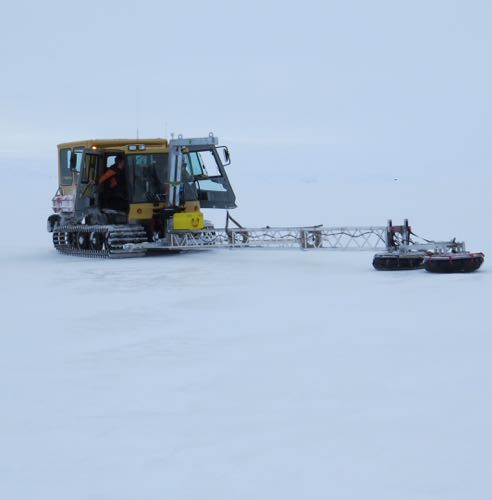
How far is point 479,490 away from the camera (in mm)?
3539

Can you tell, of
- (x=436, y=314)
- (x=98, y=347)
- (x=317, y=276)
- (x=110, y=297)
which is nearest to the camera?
(x=98, y=347)

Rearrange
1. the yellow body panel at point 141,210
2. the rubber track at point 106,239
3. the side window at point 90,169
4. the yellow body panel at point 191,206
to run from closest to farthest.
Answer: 1. the rubber track at point 106,239
2. the yellow body panel at point 191,206
3. the yellow body panel at point 141,210
4. the side window at point 90,169

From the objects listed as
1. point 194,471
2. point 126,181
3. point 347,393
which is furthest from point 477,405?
point 126,181

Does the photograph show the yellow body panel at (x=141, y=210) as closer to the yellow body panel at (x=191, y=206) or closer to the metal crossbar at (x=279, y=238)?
the yellow body panel at (x=191, y=206)

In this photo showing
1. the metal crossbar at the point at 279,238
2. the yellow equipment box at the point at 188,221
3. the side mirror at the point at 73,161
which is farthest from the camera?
the side mirror at the point at 73,161

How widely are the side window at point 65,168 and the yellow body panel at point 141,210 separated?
73.7 inches

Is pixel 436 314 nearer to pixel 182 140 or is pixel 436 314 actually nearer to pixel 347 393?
pixel 347 393

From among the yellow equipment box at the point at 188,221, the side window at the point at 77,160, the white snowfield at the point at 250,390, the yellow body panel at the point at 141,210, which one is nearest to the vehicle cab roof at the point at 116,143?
the side window at the point at 77,160

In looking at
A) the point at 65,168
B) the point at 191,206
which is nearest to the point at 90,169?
the point at 65,168

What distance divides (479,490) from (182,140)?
12.5 meters

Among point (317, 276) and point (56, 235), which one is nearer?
point (317, 276)

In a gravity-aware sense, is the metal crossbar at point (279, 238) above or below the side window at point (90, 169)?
below

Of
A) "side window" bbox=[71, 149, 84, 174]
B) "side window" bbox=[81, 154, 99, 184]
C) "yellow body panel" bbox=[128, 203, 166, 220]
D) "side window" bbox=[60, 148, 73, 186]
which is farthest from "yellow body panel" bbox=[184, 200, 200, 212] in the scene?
"side window" bbox=[60, 148, 73, 186]

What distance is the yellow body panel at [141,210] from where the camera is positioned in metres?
16.1
